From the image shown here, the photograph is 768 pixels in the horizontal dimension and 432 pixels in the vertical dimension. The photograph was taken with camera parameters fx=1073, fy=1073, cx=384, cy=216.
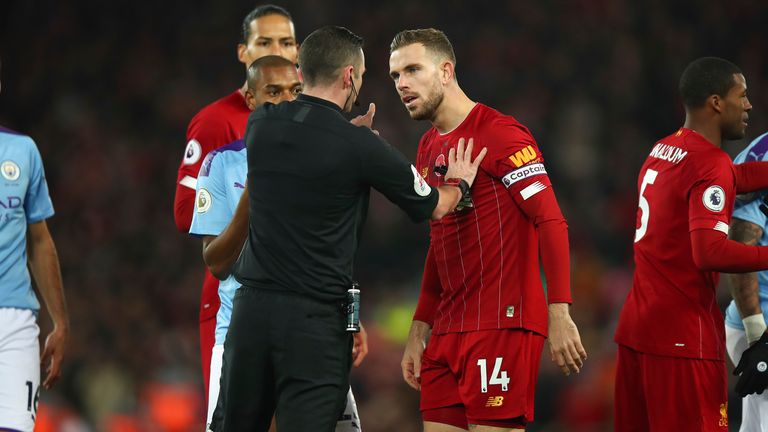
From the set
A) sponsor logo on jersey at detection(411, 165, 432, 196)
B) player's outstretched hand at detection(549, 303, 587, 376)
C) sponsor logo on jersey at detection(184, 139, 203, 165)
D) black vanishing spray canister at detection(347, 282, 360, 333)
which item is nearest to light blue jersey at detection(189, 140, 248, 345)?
sponsor logo on jersey at detection(184, 139, 203, 165)

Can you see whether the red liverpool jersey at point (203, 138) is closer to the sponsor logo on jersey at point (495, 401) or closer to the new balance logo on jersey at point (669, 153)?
the sponsor logo on jersey at point (495, 401)

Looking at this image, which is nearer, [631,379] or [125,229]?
[631,379]

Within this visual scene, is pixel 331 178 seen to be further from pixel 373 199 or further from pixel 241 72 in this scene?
pixel 241 72

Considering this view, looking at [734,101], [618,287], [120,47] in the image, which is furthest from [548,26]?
[734,101]

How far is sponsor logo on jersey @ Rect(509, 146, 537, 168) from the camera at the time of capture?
4.51 m

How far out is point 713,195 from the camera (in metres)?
4.73

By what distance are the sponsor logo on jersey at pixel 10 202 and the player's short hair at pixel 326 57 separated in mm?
1573

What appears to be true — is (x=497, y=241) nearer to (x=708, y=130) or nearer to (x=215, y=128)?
(x=708, y=130)

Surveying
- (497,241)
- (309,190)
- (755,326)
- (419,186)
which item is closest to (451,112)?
(497,241)

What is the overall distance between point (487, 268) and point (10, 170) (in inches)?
86.6

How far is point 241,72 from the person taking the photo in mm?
12641

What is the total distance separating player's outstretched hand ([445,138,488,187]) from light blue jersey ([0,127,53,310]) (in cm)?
188

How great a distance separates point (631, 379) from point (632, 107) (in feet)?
21.4

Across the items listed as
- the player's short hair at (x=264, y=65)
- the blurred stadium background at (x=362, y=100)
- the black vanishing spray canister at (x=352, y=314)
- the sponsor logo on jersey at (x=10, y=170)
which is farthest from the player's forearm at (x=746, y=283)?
the sponsor logo on jersey at (x=10, y=170)
